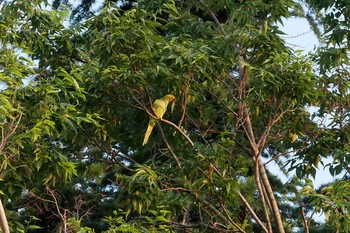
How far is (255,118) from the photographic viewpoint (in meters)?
5.40

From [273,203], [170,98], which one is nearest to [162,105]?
[170,98]

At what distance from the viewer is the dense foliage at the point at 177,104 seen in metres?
4.44

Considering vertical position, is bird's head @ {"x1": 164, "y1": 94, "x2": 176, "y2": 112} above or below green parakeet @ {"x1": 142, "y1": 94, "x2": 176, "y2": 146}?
above

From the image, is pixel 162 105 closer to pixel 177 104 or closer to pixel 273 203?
pixel 177 104

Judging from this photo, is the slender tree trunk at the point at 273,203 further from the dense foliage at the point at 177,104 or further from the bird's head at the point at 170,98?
the bird's head at the point at 170,98

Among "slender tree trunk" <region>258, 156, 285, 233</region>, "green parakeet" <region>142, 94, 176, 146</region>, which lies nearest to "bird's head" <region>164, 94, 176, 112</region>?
"green parakeet" <region>142, 94, 176, 146</region>

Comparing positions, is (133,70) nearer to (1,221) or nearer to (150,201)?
(150,201)

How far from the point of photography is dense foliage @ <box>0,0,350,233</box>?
444 centimetres

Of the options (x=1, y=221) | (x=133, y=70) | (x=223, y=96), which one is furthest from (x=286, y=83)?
(x=1, y=221)

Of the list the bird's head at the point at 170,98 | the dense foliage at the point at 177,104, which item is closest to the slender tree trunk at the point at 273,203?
the dense foliage at the point at 177,104

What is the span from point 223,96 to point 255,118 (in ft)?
2.83

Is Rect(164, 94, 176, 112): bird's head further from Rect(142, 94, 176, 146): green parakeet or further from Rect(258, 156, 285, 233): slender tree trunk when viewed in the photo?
Rect(258, 156, 285, 233): slender tree trunk

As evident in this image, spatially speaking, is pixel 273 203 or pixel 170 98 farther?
pixel 273 203

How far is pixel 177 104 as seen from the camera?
515cm
